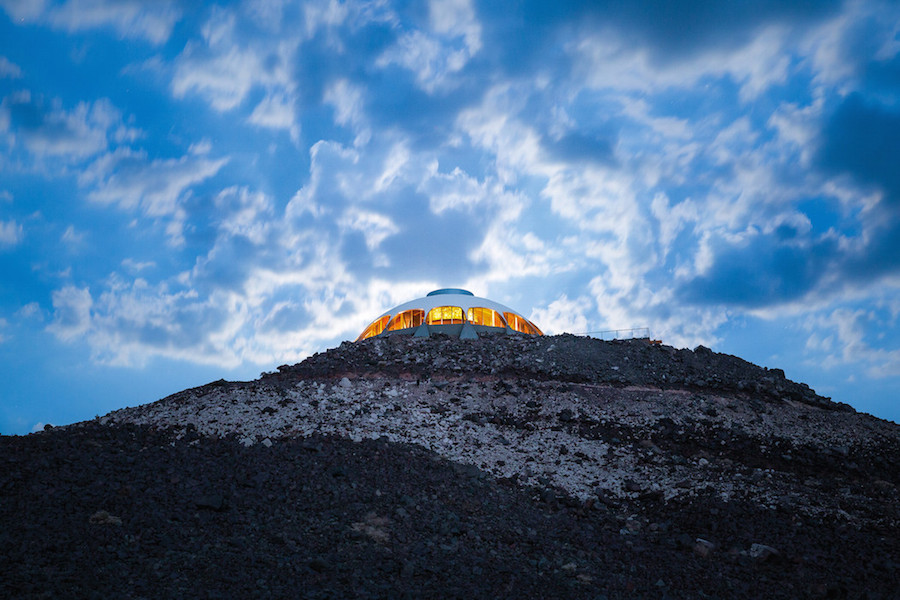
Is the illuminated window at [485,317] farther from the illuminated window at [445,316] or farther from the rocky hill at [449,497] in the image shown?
the rocky hill at [449,497]

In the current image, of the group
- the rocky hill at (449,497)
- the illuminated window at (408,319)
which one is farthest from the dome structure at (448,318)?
the rocky hill at (449,497)

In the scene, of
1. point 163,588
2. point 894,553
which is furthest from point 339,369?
point 894,553

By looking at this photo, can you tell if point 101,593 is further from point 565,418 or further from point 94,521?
point 565,418

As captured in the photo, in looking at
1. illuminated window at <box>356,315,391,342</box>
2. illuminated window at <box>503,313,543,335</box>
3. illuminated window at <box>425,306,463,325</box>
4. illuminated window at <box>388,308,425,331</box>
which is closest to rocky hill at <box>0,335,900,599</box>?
illuminated window at <box>425,306,463,325</box>

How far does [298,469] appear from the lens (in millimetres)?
9805

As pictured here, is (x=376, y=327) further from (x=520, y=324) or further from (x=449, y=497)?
(x=449, y=497)

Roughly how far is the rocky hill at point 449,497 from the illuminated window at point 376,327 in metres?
13.5

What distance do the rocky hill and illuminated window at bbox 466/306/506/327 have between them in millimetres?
12527

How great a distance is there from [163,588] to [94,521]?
6.78ft

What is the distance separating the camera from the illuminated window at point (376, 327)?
32.3m

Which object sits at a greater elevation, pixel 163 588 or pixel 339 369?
pixel 339 369

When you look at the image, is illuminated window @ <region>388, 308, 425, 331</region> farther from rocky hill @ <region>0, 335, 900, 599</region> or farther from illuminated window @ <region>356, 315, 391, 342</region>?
rocky hill @ <region>0, 335, 900, 599</region>

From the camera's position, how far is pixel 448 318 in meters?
31.1

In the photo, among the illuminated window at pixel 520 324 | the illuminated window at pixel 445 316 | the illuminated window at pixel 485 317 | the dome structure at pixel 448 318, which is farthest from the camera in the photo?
the illuminated window at pixel 520 324
